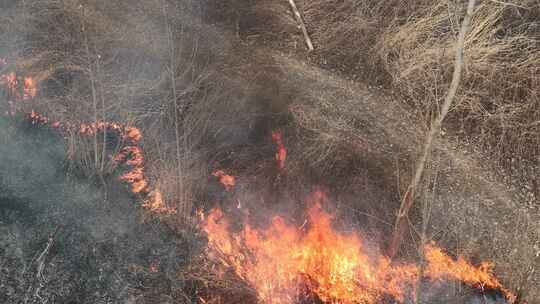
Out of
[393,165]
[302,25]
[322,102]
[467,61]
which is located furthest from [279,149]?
[467,61]

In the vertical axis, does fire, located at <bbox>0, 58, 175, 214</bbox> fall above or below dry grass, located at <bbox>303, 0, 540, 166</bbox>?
below

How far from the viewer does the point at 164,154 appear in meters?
11.6

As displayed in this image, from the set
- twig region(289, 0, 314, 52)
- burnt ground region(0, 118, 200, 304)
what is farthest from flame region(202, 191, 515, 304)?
twig region(289, 0, 314, 52)

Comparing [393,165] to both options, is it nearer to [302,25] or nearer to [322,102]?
[322,102]

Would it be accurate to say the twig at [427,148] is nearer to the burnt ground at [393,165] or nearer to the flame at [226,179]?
the burnt ground at [393,165]

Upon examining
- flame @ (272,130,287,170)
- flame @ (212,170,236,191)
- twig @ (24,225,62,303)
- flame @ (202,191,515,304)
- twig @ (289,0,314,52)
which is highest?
twig @ (289,0,314,52)

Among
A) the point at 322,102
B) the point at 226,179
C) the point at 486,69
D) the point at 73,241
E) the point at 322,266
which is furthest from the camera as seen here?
the point at 322,102

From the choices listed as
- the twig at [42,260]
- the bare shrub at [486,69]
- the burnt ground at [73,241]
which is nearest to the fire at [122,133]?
the burnt ground at [73,241]

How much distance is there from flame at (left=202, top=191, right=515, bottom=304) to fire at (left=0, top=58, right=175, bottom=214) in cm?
188

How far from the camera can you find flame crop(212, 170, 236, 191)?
11.6 meters

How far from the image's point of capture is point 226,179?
11.7 meters

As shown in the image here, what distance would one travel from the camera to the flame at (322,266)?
979cm

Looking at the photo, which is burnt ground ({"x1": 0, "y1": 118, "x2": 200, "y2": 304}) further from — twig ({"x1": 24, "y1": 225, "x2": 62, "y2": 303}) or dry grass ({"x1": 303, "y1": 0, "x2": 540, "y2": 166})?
dry grass ({"x1": 303, "y1": 0, "x2": 540, "y2": 166})

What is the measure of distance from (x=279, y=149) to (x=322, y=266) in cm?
355
